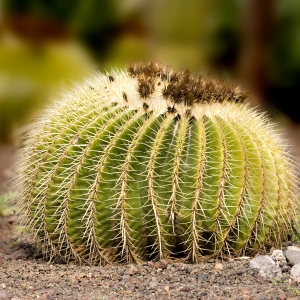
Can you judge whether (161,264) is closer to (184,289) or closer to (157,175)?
(184,289)

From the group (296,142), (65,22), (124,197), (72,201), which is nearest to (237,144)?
(124,197)

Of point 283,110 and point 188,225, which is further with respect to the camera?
point 283,110

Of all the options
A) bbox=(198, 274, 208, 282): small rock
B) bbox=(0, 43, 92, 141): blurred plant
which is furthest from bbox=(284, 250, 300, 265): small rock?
bbox=(0, 43, 92, 141): blurred plant

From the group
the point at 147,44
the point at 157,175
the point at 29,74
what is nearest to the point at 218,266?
the point at 157,175

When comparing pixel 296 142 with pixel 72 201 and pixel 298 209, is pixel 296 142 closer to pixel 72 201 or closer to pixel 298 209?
pixel 298 209

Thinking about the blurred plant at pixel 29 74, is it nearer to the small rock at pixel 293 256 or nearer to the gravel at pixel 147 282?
the gravel at pixel 147 282

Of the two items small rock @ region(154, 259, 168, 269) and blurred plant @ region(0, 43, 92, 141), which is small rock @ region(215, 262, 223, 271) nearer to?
small rock @ region(154, 259, 168, 269)
